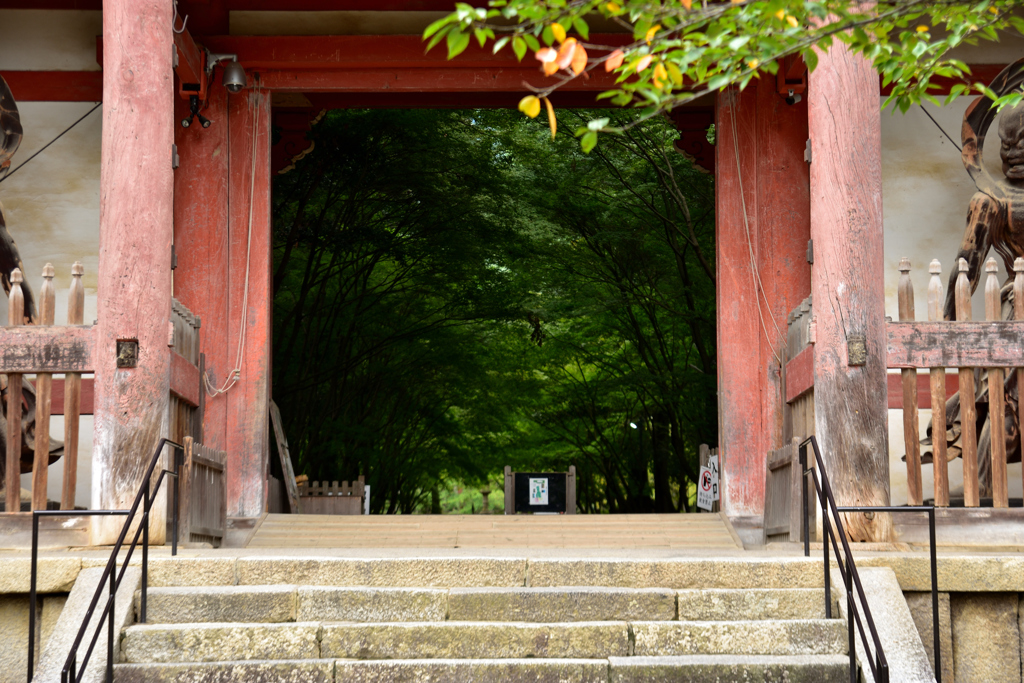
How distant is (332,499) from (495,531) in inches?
220

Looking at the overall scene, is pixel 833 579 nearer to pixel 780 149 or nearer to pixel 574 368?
pixel 780 149

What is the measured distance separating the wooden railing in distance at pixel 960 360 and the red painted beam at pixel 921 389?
2.11 metres

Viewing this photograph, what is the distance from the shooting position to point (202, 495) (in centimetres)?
797

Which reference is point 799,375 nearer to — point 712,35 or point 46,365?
point 712,35

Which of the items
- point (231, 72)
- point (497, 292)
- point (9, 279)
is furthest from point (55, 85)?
point (497, 292)

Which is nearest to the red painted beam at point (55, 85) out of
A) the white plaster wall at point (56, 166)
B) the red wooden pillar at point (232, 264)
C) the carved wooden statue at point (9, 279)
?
the white plaster wall at point (56, 166)

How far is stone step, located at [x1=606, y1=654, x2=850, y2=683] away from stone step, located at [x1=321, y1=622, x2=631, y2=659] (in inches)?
10.6

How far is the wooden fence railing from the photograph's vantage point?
14.5 metres

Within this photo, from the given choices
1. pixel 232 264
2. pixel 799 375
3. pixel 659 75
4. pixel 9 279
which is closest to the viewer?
pixel 659 75

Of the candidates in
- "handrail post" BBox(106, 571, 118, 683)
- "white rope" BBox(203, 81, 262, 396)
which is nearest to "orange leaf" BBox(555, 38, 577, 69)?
"handrail post" BBox(106, 571, 118, 683)

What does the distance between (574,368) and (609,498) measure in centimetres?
401

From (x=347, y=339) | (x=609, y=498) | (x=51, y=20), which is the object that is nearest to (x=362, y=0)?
(x=51, y=20)

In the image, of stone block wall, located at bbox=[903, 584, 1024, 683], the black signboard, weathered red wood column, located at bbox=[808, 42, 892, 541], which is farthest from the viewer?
the black signboard

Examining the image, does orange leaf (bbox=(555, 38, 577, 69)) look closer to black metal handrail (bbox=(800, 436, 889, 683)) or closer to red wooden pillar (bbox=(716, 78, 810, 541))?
black metal handrail (bbox=(800, 436, 889, 683))
